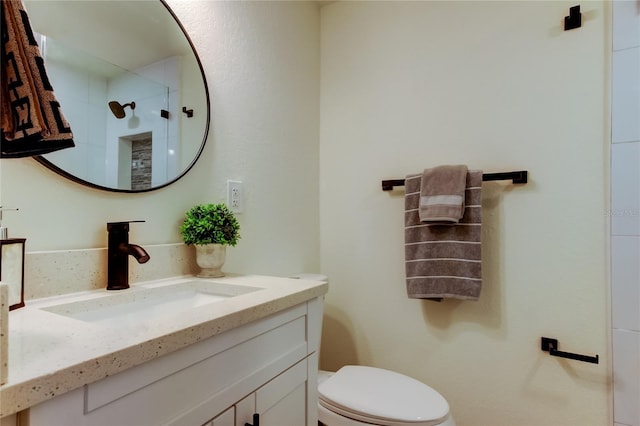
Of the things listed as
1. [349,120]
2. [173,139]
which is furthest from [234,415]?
[349,120]

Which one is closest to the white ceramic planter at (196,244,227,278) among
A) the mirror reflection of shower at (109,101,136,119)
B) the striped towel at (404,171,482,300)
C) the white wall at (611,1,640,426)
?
the mirror reflection of shower at (109,101,136,119)

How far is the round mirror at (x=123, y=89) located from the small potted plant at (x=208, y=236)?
145 mm

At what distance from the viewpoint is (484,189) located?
4.93 feet

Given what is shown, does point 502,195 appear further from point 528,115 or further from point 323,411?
point 323,411

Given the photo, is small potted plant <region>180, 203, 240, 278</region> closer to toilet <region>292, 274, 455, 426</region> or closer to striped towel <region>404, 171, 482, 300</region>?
toilet <region>292, 274, 455, 426</region>

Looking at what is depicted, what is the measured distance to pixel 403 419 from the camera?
1081 millimetres

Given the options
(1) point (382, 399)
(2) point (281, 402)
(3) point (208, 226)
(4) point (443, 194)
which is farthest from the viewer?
(4) point (443, 194)

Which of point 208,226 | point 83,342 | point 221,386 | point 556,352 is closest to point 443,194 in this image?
point 556,352

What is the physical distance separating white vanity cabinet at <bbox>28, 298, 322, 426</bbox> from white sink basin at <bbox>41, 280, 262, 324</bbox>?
0.55ft

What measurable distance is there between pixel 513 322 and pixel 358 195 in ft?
2.98

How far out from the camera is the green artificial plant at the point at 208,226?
42.6 inches

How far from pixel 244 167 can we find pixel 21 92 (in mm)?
855

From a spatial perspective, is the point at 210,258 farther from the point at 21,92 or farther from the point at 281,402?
the point at 21,92

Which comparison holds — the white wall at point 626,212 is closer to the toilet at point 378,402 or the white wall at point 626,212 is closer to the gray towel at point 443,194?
the gray towel at point 443,194
